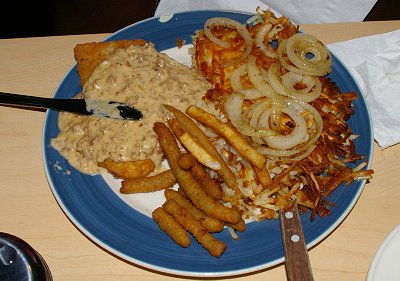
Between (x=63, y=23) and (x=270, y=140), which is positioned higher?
(x=270, y=140)

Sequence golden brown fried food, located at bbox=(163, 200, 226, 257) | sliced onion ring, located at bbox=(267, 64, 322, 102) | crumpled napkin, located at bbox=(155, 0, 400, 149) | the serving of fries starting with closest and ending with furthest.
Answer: golden brown fried food, located at bbox=(163, 200, 226, 257) < the serving of fries < sliced onion ring, located at bbox=(267, 64, 322, 102) < crumpled napkin, located at bbox=(155, 0, 400, 149)

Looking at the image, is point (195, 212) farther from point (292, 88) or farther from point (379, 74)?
point (379, 74)

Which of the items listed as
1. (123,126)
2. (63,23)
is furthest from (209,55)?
(63,23)

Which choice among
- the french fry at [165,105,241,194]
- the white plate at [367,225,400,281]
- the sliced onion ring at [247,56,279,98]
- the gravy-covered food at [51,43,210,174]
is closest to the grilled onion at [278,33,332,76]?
the sliced onion ring at [247,56,279,98]

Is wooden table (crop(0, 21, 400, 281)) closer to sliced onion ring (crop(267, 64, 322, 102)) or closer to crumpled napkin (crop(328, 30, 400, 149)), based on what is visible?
crumpled napkin (crop(328, 30, 400, 149))

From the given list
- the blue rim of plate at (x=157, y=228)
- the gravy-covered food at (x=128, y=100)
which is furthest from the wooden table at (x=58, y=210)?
→ the gravy-covered food at (x=128, y=100)

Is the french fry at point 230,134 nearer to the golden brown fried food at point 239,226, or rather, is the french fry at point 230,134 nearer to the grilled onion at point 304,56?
the golden brown fried food at point 239,226

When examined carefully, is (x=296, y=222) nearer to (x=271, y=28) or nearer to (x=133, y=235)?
(x=133, y=235)

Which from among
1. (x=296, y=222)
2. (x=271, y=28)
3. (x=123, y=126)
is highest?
(x=271, y=28)

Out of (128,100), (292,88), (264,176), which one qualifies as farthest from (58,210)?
(292,88)
